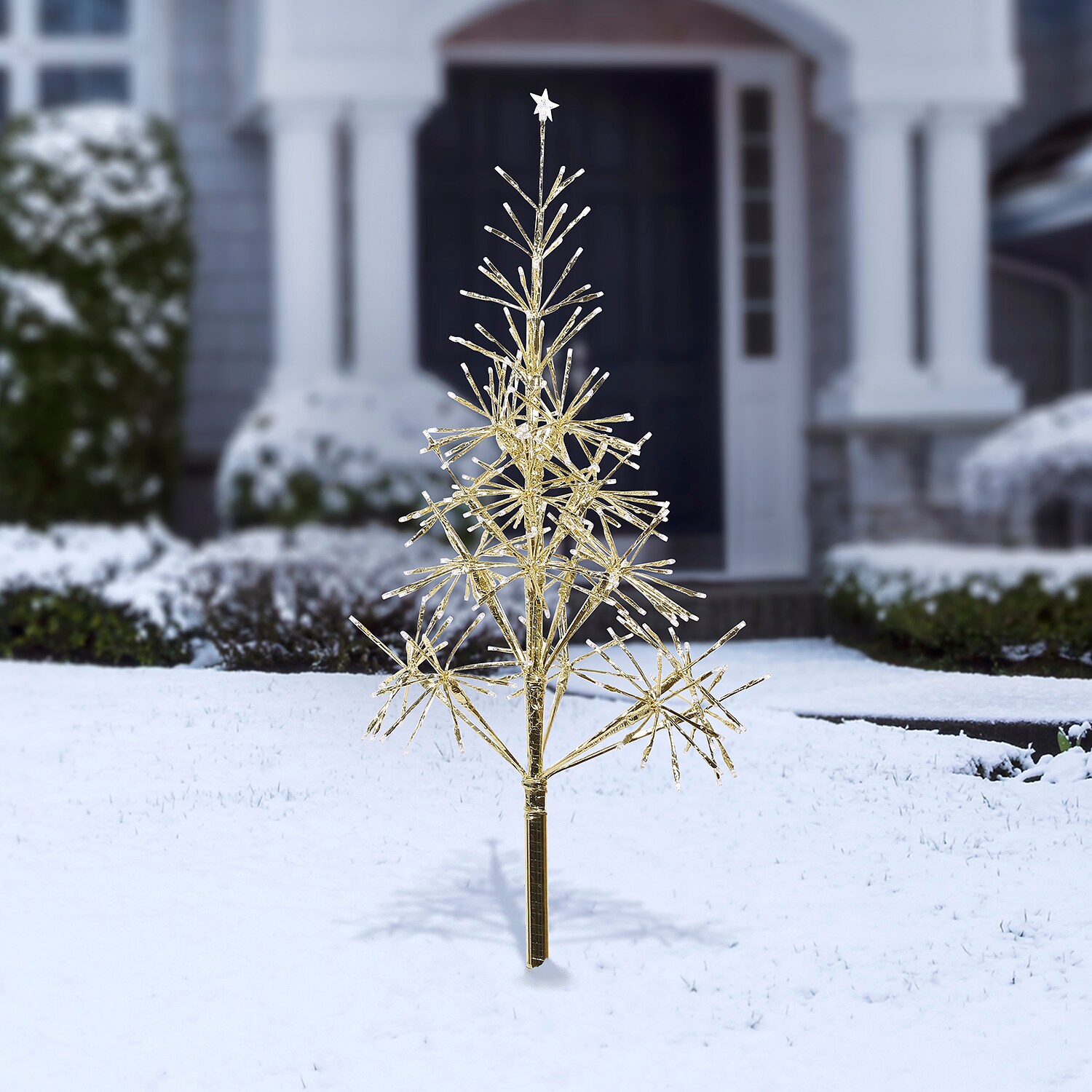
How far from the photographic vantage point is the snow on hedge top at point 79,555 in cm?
565

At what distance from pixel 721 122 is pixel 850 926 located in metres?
6.48

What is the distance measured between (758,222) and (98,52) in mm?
3982

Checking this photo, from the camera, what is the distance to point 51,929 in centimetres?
358

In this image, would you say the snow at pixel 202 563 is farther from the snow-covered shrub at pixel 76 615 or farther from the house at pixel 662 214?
the house at pixel 662 214

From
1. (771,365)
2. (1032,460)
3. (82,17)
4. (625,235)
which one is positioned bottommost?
(1032,460)

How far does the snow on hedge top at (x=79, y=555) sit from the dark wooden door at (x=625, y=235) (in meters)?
2.91

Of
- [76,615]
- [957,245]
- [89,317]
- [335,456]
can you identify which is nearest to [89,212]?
[89,317]

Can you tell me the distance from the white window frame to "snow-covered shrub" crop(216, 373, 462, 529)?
2558 mm

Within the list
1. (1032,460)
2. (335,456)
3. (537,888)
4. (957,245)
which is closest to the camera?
(537,888)

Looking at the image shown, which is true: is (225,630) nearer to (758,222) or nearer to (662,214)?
(662,214)

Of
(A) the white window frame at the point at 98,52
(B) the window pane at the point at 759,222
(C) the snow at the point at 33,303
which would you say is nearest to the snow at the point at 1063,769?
(B) the window pane at the point at 759,222

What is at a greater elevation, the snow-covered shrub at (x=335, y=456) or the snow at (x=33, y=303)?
the snow at (x=33, y=303)

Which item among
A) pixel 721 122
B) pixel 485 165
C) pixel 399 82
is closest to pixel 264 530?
pixel 399 82

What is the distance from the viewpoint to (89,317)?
8297mm
